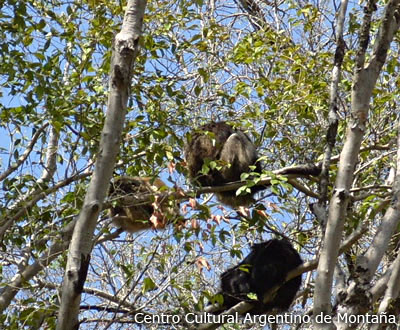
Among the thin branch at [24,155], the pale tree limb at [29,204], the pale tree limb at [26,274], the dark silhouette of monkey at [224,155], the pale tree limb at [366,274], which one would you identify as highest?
the dark silhouette of monkey at [224,155]

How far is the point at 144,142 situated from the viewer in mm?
6699

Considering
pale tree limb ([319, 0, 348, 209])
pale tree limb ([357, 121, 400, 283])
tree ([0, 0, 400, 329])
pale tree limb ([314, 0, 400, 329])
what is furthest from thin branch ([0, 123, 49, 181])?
pale tree limb ([357, 121, 400, 283])

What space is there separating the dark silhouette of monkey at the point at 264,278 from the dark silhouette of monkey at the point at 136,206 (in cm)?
107

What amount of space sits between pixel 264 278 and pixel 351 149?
3192mm

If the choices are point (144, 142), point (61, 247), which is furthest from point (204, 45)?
point (61, 247)

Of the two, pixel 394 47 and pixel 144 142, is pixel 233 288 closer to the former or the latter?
pixel 144 142

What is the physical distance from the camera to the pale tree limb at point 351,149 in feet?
14.2

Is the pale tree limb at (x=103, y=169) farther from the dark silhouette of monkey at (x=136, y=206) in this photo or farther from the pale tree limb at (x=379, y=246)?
the pale tree limb at (x=379, y=246)

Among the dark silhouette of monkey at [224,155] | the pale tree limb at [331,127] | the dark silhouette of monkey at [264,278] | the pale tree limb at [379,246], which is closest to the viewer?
the pale tree limb at [379,246]

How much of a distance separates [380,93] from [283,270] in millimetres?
2087

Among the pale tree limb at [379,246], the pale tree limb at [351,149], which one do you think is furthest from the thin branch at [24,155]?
the pale tree limb at [379,246]

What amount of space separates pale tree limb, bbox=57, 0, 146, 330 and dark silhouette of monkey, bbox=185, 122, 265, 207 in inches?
148

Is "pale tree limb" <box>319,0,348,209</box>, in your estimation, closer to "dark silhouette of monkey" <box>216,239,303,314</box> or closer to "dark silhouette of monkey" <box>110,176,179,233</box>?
"dark silhouette of monkey" <box>110,176,179,233</box>

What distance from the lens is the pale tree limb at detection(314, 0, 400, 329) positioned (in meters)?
4.32
